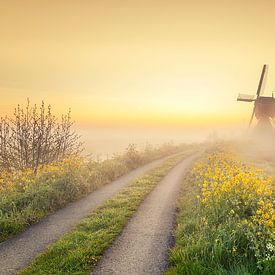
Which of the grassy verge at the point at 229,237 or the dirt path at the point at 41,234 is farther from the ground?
the grassy verge at the point at 229,237

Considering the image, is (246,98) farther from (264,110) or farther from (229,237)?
(229,237)

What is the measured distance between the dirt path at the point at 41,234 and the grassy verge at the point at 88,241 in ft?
1.47

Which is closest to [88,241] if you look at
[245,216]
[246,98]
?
[245,216]

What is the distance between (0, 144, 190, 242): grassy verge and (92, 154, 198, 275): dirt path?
3.77 m

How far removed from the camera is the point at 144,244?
913 cm

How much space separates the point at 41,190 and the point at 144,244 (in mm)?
5960

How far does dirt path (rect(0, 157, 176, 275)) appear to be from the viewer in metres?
8.27

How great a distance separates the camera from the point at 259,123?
187 ft

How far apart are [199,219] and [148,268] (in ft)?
9.81

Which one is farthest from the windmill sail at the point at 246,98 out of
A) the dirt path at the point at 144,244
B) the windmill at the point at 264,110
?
the dirt path at the point at 144,244

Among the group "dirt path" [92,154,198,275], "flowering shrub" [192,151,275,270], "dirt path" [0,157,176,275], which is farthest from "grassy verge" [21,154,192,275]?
"flowering shrub" [192,151,275,270]

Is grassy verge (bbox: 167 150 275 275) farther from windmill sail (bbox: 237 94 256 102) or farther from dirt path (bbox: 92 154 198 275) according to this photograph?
windmill sail (bbox: 237 94 256 102)

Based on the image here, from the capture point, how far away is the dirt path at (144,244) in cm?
772

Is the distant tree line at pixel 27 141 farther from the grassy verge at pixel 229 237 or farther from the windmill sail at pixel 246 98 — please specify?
the windmill sail at pixel 246 98
